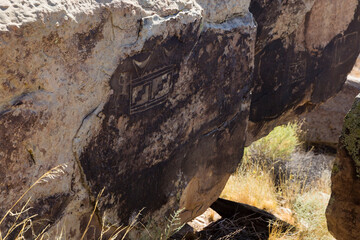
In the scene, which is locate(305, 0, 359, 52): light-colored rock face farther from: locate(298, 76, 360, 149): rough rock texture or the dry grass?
locate(298, 76, 360, 149): rough rock texture

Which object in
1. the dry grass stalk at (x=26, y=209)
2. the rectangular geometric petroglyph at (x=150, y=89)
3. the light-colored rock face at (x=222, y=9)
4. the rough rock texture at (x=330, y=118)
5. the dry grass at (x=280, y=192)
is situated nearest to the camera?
the dry grass stalk at (x=26, y=209)

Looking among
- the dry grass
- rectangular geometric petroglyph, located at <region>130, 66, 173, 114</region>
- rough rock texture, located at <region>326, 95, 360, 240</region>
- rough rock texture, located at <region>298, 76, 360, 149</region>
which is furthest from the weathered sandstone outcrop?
rough rock texture, located at <region>298, 76, 360, 149</region>

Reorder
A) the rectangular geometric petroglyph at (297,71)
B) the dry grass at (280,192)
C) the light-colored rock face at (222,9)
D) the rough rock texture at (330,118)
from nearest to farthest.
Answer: the light-colored rock face at (222,9), the rectangular geometric petroglyph at (297,71), the dry grass at (280,192), the rough rock texture at (330,118)

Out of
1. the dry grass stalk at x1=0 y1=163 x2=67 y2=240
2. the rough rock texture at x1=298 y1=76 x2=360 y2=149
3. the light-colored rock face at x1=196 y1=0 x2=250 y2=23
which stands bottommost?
the rough rock texture at x1=298 y1=76 x2=360 y2=149

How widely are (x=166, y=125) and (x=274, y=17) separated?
1091mm

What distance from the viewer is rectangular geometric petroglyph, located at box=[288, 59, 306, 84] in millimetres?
3207

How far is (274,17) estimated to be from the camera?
2.85m

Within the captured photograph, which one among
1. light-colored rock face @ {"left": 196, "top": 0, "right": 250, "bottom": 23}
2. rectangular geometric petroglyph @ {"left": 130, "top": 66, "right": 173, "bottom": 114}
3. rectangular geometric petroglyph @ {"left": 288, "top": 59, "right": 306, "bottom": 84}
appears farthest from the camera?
rectangular geometric petroglyph @ {"left": 288, "top": 59, "right": 306, "bottom": 84}

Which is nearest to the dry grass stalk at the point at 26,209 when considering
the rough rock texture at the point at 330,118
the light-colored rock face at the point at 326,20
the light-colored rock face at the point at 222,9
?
the light-colored rock face at the point at 222,9

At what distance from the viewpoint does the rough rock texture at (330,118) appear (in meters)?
6.06

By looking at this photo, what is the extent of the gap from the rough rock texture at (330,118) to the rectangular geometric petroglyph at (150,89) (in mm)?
4213

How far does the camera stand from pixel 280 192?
4.32 m

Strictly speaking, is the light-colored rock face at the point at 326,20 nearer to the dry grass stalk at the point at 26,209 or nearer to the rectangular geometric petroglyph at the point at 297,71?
the rectangular geometric petroglyph at the point at 297,71

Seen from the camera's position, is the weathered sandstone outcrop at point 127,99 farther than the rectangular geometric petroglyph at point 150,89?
No
